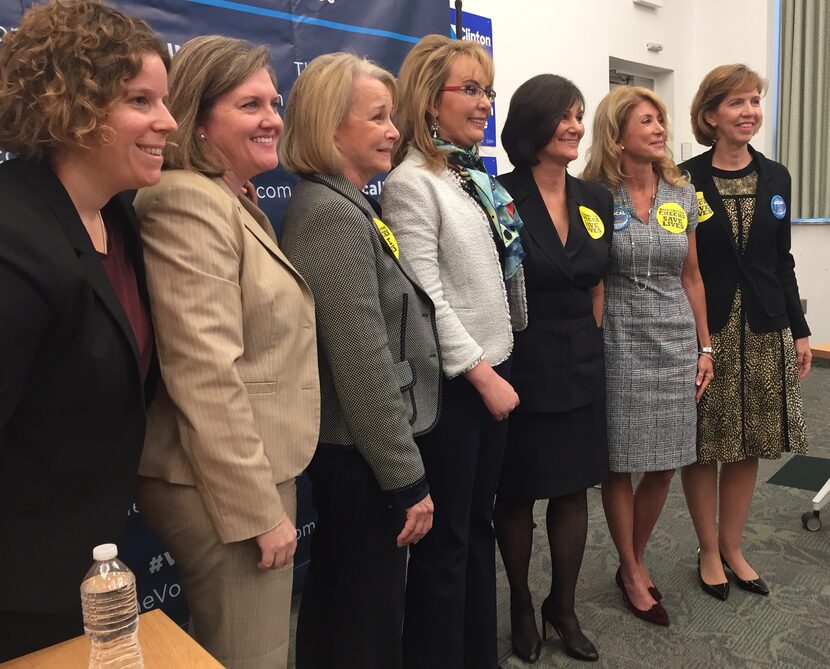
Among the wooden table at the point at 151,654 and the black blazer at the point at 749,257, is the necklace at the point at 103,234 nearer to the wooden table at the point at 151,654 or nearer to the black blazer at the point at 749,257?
the wooden table at the point at 151,654

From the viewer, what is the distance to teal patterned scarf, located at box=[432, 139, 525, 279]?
1.75 m

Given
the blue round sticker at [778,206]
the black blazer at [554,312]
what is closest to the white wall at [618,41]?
the blue round sticker at [778,206]

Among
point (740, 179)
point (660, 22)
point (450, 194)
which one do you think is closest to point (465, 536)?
point (450, 194)

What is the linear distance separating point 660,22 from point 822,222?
6.59 ft

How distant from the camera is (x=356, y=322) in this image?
138cm

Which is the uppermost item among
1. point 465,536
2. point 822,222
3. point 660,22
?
point 660,22

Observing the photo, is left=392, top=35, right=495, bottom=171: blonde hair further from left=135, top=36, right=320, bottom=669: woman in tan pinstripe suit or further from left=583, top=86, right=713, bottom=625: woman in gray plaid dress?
left=583, top=86, right=713, bottom=625: woman in gray plaid dress

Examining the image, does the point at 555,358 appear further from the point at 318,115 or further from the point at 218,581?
the point at 218,581

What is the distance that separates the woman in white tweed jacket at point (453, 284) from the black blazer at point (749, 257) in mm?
848

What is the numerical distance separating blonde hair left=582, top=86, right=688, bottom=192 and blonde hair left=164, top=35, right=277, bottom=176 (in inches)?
49.8

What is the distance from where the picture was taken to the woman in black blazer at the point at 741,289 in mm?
2281

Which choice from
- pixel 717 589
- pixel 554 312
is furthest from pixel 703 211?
pixel 717 589

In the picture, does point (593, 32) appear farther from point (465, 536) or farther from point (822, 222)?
point (465, 536)

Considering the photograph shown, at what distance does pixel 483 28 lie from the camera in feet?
12.2
